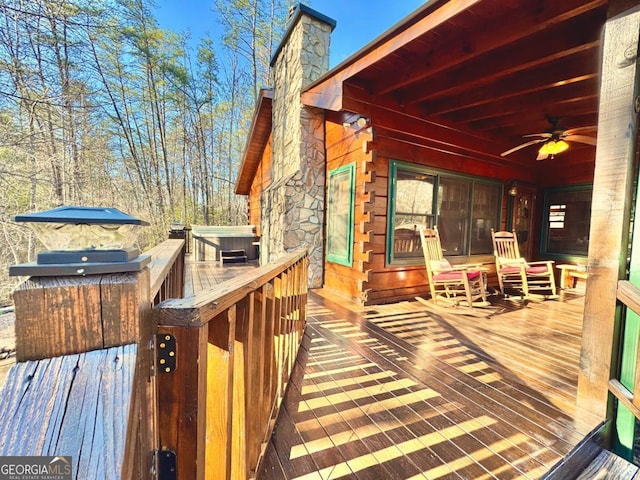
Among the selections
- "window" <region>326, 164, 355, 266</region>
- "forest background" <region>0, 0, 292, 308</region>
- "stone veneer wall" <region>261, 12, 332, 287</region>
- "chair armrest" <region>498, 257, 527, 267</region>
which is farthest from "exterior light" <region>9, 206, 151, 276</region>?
"forest background" <region>0, 0, 292, 308</region>

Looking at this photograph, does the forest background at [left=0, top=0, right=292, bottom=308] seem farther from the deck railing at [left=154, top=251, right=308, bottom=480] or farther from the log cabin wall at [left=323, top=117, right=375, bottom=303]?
the deck railing at [left=154, top=251, right=308, bottom=480]

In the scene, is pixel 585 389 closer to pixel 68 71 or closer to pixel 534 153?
pixel 534 153

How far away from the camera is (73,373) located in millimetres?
423

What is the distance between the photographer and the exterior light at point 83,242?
1.53 ft

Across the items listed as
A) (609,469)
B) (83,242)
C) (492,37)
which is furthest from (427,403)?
(492,37)

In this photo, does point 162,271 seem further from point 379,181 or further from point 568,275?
point 568,275

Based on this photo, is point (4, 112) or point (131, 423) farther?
point (4, 112)

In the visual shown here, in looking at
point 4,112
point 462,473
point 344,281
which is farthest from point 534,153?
point 4,112

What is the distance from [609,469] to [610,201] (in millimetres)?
1384

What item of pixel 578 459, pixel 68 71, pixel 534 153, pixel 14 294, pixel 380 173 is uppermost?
pixel 68 71

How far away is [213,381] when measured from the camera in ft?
2.67

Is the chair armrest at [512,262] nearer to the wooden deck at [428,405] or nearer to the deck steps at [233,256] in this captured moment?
the wooden deck at [428,405]

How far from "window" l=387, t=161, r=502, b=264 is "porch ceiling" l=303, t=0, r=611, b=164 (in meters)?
0.88

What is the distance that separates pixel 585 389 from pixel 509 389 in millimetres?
407
